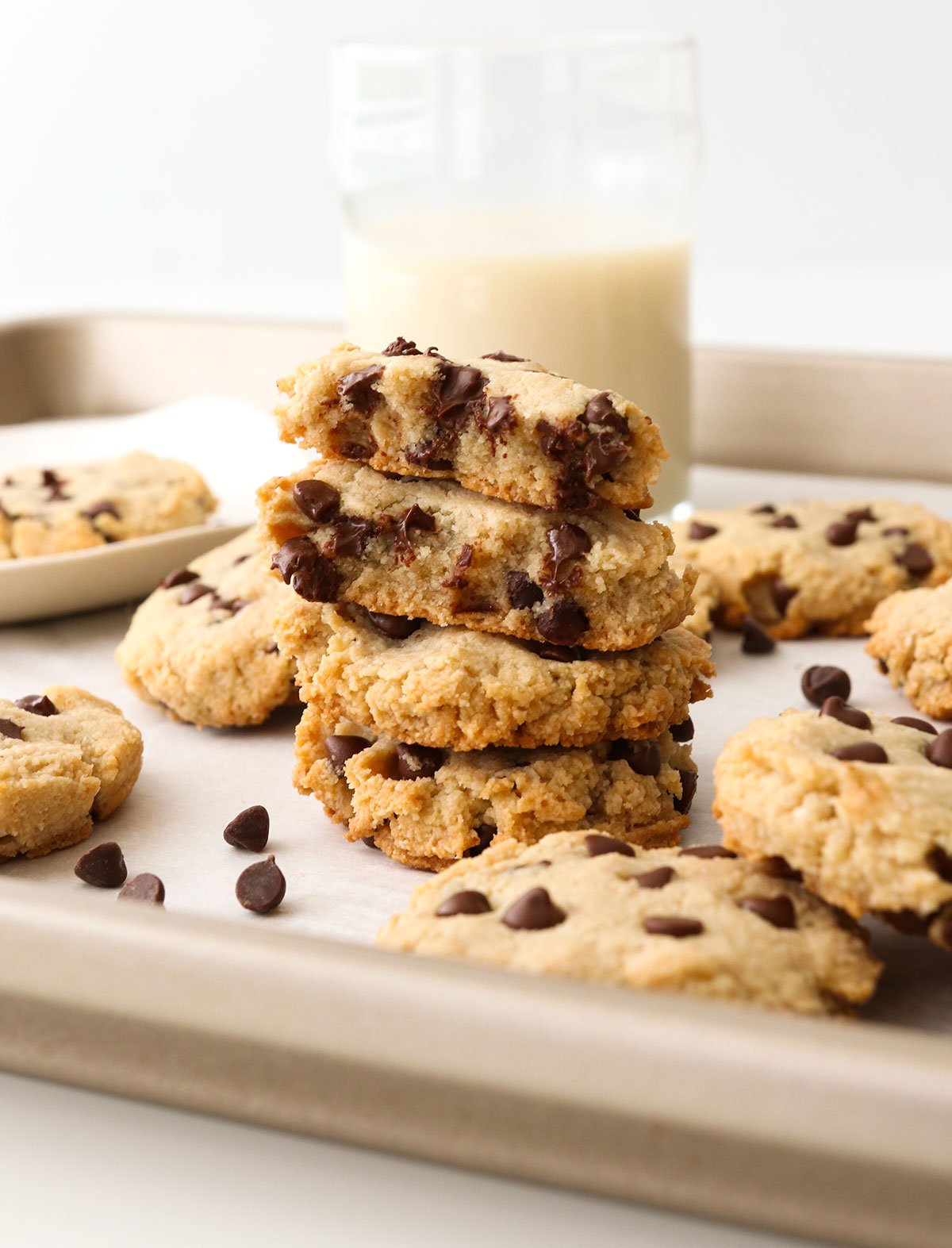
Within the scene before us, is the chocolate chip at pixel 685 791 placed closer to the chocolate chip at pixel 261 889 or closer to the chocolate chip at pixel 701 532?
the chocolate chip at pixel 261 889

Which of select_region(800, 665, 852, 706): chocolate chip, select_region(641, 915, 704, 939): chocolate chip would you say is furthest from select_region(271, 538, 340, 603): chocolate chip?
select_region(800, 665, 852, 706): chocolate chip

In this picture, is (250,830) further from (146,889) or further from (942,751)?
(942,751)

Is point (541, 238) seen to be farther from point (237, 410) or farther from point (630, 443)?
point (630, 443)

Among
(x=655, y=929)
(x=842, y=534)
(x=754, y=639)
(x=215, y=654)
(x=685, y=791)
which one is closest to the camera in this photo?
(x=655, y=929)

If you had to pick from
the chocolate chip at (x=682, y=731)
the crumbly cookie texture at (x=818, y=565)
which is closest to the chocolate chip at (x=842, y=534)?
the crumbly cookie texture at (x=818, y=565)

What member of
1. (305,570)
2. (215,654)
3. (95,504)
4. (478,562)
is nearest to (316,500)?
(305,570)

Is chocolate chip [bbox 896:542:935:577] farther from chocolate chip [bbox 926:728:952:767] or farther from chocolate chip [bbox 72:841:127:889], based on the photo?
chocolate chip [bbox 72:841:127:889]
